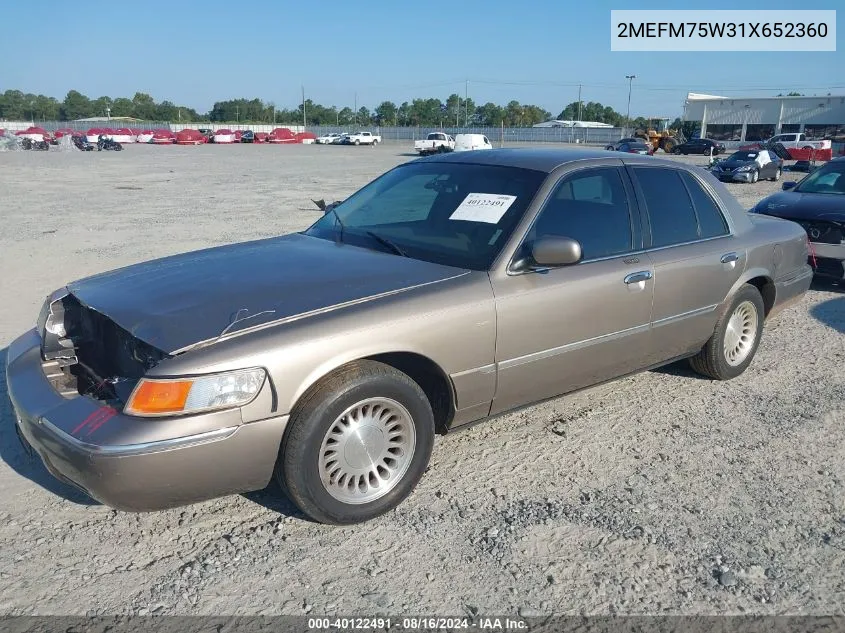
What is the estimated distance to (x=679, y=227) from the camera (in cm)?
448

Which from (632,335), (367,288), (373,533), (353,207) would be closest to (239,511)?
(373,533)

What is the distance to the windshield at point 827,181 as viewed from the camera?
8578 millimetres

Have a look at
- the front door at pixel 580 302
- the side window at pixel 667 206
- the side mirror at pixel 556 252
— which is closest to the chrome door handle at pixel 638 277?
the front door at pixel 580 302

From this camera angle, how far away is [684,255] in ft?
14.4

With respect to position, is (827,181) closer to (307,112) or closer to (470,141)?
(470,141)

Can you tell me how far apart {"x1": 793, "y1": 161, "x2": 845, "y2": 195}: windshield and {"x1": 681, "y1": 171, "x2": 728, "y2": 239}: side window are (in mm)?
4732

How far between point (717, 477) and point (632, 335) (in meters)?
0.92

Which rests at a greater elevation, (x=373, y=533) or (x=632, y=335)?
(x=632, y=335)

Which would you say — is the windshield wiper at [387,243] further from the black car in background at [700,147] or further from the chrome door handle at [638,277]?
the black car in background at [700,147]

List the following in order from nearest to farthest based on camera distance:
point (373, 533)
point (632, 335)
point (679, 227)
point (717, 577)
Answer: point (717, 577), point (373, 533), point (632, 335), point (679, 227)

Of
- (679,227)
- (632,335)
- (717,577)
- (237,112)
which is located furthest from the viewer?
(237,112)

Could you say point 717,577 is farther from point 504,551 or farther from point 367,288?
point 367,288

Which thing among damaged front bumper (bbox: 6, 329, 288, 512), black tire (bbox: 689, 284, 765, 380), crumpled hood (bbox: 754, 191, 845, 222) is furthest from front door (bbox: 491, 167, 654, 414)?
crumpled hood (bbox: 754, 191, 845, 222)

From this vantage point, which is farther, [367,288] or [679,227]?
[679,227]
